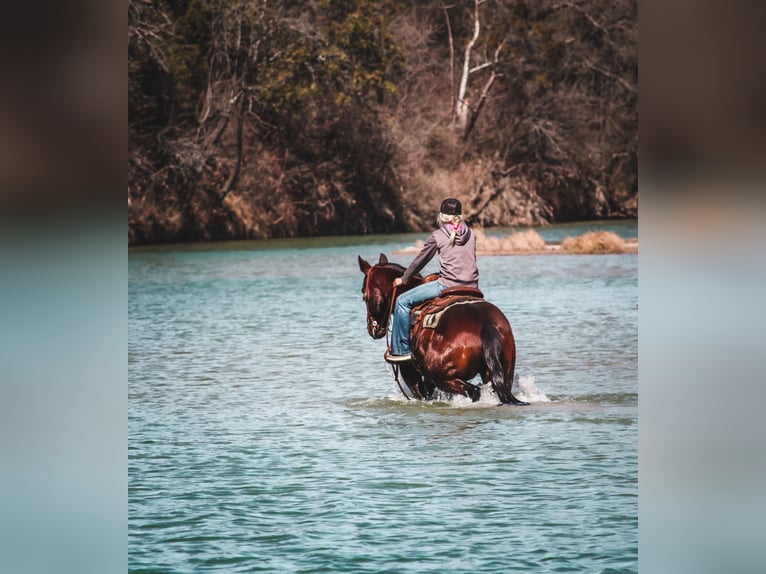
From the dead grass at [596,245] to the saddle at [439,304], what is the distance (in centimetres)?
1891

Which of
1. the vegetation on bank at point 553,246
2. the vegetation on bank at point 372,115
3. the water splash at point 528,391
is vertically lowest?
the water splash at point 528,391

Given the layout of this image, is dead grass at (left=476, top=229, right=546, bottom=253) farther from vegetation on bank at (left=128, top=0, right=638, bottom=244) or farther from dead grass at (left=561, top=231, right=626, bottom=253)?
vegetation on bank at (left=128, top=0, right=638, bottom=244)

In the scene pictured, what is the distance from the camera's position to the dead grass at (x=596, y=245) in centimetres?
2817

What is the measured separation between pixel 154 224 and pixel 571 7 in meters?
16.3

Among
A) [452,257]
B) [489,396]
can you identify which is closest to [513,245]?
[489,396]

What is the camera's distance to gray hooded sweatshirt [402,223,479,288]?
9539mm

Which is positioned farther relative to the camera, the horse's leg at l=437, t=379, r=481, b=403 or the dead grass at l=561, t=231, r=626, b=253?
the dead grass at l=561, t=231, r=626, b=253

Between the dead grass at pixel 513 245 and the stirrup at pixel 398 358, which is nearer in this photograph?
the stirrup at pixel 398 358

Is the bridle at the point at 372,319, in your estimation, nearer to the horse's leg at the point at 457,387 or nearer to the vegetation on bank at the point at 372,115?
the horse's leg at the point at 457,387

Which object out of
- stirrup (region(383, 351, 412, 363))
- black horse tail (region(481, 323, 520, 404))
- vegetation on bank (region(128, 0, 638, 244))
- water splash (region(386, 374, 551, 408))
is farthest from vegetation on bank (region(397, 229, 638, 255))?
black horse tail (region(481, 323, 520, 404))

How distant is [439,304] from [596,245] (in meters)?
19.3

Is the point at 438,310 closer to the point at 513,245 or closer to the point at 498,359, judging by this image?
the point at 498,359

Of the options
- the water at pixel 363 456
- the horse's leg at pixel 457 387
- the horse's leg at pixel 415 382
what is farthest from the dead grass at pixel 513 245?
the horse's leg at pixel 457 387
